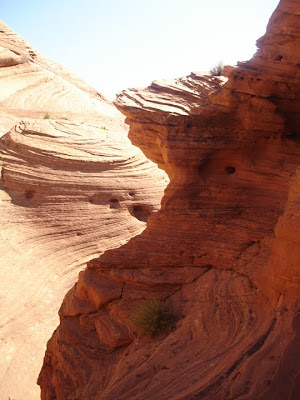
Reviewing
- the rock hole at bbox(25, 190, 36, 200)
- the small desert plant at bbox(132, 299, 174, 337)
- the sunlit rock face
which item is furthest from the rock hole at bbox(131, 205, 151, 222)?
the small desert plant at bbox(132, 299, 174, 337)

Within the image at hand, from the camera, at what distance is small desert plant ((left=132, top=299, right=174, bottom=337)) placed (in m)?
8.14

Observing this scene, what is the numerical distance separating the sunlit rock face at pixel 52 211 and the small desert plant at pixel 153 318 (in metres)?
5.70

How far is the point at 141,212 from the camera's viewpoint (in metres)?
20.0

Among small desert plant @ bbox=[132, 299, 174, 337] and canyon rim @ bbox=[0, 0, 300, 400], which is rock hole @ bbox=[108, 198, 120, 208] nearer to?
canyon rim @ bbox=[0, 0, 300, 400]

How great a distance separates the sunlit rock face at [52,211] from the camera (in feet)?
46.9

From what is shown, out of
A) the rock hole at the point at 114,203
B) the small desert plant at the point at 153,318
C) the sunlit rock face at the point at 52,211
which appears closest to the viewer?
the small desert plant at the point at 153,318

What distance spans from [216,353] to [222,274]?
2.20m

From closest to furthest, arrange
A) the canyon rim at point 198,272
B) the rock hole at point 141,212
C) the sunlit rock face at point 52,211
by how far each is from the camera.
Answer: the canyon rim at point 198,272, the sunlit rock face at point 52,211, the rock hole at point 141,212

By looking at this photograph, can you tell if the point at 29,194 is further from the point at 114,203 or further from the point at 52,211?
the point at 114,203

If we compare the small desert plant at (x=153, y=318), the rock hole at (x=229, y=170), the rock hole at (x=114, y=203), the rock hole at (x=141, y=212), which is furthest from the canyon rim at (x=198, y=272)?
the rock hole at (x=141, y=212)

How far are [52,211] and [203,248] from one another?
1015 centimetres

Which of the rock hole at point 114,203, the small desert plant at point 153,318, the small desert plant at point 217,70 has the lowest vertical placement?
the small desert plant at point 153,318

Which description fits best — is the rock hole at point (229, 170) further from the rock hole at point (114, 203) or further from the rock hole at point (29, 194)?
the rock hole at point (29, 194)

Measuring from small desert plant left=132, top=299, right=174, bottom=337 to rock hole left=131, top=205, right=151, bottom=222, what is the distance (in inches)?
440
